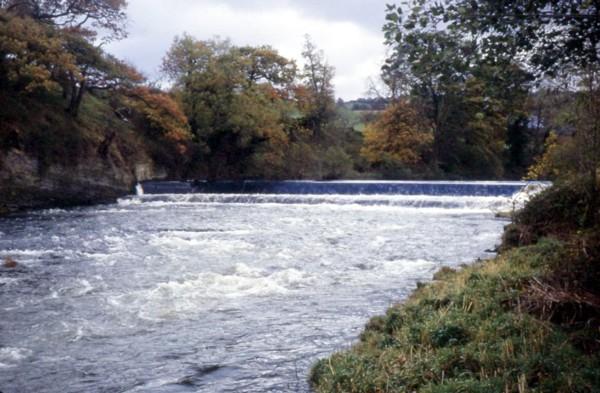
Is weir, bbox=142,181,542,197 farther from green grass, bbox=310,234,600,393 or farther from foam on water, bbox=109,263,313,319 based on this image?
green grass, bbox=310,234,600,393

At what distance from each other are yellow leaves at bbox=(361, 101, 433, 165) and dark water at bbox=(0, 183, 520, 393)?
1625 cm

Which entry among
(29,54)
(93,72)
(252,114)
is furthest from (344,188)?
(29,54)

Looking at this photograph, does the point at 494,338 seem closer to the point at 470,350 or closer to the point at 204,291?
the point at 470,350

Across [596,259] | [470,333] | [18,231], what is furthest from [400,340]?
[18,231]

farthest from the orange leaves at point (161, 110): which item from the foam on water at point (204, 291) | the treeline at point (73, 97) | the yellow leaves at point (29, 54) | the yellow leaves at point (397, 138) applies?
the foam on water at point (204, 291)

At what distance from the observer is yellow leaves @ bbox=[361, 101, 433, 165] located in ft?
107

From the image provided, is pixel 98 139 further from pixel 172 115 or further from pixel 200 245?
pixel 200 245

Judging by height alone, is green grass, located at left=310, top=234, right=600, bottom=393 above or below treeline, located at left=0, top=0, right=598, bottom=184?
below

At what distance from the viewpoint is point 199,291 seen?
8039mm

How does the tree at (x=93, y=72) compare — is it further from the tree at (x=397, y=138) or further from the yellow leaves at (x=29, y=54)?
the tree at (x=397, y=138)

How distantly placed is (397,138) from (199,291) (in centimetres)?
2644

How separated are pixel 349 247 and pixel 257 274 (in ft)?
10.9

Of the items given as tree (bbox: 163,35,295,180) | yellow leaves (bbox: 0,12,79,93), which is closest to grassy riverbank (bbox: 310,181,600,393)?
yellow leaves (bbox: 0,12,79,93)

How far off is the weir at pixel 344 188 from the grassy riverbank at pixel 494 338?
1612 centimetres
